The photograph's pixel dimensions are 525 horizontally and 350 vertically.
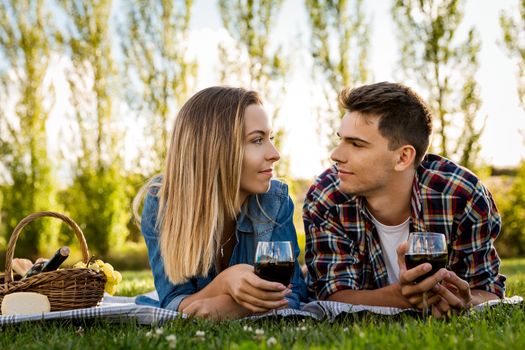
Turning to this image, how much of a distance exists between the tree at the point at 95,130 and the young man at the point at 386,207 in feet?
37.1

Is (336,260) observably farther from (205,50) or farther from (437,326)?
(205,50)

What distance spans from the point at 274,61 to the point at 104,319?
11120 mm

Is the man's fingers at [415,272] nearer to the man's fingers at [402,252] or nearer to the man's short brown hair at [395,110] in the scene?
the man's fingers at [402,252]

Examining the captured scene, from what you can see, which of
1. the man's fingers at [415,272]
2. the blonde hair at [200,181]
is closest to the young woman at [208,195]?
the blonde hair at [200,181]

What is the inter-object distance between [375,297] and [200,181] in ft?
4.19

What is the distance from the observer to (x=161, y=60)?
14992 millimetres

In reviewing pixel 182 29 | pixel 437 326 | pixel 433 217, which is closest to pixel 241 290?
pixel 437 326

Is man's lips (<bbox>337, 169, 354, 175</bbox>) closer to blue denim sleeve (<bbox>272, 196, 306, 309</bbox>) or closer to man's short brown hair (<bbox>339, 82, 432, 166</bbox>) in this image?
man's short brown hair (<bbox>339, 82, 432, 166</bbox>)

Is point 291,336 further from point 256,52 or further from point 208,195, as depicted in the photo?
point 256,52

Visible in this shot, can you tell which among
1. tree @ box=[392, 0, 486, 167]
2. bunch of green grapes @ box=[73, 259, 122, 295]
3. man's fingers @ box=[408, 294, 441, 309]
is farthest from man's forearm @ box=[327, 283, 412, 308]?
tree @ box=[392, 0, 486, 167]

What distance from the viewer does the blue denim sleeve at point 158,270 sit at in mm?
4180

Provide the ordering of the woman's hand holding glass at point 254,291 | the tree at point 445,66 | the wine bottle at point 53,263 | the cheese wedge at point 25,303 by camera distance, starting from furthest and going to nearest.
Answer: the tree at point 445,66 < the wine bottle at point 53,263 < the cheese wedge at point 25,303 < the woman's hand holding glass at point 254,291

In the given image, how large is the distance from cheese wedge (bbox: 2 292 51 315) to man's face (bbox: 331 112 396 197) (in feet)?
6.27

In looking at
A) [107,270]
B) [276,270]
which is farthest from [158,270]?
[276,270]
